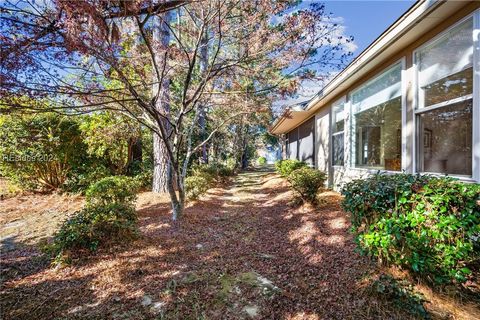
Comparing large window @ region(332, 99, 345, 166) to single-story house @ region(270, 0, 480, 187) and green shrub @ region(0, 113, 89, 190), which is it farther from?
green shrub @ region(0, 113, 89, 190)

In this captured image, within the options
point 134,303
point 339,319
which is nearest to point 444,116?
point 339,319

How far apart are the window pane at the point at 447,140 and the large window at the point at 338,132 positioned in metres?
3.21

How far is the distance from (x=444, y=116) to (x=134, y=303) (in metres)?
4.91

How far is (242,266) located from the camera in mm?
3092

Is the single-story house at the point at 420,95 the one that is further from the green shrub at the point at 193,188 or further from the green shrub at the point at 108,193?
the green shrub at the point at 108,193

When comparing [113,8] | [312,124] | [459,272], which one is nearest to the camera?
[459,272]

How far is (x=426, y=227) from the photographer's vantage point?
6.84 ft

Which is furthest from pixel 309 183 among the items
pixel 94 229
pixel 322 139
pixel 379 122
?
pixel 322 139

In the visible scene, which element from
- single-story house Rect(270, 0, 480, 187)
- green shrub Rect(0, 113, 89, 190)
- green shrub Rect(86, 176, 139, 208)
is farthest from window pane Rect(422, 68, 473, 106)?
green shrub Rect(0, 113, 89, 190)

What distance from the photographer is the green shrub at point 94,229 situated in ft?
10.6

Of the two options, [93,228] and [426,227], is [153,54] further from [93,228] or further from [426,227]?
[426,227]

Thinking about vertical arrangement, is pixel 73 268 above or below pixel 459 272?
below

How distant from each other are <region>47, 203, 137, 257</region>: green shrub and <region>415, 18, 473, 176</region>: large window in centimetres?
501

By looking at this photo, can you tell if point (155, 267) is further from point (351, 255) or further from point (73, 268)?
point (351, 255)
